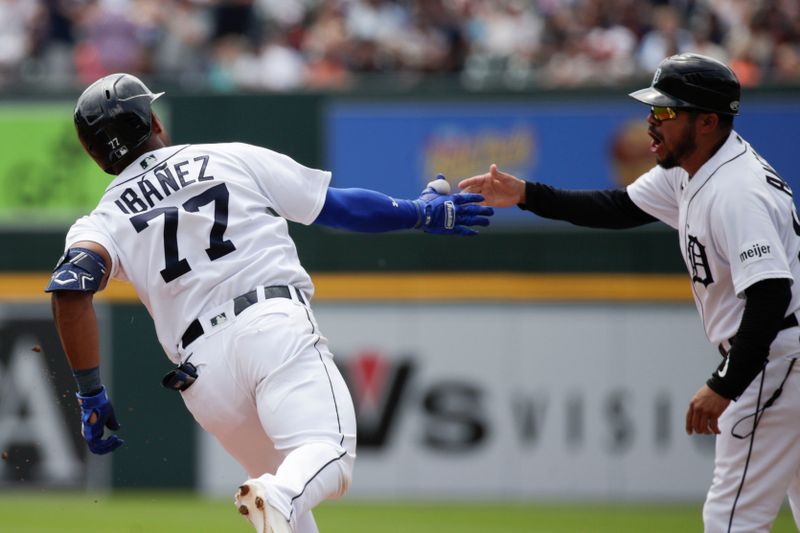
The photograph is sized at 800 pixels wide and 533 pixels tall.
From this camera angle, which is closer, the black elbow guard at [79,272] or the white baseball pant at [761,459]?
the black elbow guard at [79,272]

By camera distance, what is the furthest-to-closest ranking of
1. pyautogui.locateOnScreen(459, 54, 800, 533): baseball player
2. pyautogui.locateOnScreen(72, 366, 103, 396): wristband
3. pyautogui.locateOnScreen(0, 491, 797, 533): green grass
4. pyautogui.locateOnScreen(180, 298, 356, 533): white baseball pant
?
1. pyautogui.locateOnScreen(0, 491, 797, 533): green grass
2. pyautogui.locateOnScreen(72, 366, 103, 396): wristband
3. pyautogui.locateOnScreen(459, 54, 800, 533): baseball player
4. pyautogui.locateOnScreen(180, 298, 356, 533): white baseball pant

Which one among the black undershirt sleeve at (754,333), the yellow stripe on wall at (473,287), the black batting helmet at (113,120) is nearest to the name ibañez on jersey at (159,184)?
the black batting helmet at (113,120)

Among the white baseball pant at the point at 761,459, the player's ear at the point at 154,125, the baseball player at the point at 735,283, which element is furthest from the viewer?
the player's ear at the point at 154,125

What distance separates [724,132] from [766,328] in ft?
2.97

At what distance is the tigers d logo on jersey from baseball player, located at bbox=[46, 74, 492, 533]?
4.84ft

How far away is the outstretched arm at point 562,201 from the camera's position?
6137 millimetres

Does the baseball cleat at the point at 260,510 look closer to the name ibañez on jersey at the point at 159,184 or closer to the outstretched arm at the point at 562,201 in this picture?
the name ibañez on jersey at the point at 159,184

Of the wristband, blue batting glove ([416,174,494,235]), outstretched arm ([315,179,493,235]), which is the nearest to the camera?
the wristband

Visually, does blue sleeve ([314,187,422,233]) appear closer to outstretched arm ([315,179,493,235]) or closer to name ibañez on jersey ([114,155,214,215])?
outstretched arm ([315,179,493,235])

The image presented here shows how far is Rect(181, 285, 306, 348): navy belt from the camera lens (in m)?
5.09

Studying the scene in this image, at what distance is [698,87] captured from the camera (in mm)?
5301

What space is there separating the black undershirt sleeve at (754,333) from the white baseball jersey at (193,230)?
67.3 inches

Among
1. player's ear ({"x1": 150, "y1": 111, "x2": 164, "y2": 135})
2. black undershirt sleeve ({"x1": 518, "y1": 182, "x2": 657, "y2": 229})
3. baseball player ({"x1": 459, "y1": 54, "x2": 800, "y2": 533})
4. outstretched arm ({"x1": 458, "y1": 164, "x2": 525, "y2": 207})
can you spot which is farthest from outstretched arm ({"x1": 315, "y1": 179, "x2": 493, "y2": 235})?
baseball player ({"x1": 459, "y1": 54, "x2": 800, "y2": 533})

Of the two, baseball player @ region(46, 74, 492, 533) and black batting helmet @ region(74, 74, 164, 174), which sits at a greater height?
black batting helmet @ region(74, 74, 164, 174)
